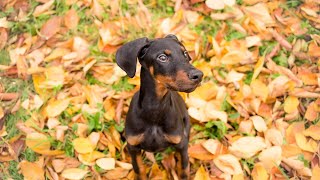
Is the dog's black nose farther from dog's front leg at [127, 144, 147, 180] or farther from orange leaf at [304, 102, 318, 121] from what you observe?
orange leaf at [304, 102, 318, 121]

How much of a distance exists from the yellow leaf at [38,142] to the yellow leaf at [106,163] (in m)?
0.49

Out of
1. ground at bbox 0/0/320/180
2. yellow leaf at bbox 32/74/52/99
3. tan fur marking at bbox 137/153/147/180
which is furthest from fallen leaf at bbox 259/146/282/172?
yellow leaf at bbox 32/74/52/99

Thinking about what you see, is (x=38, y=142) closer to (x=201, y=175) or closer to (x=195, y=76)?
(x=201, y=175)

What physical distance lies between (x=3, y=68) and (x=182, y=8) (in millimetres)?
1979

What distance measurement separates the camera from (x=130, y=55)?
8.45ft

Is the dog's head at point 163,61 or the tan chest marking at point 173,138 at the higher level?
the dog's head at point 163,61

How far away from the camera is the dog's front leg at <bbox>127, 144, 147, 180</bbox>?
10.3ft

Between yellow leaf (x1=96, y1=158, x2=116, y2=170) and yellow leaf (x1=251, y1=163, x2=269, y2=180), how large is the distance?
3.75 ft

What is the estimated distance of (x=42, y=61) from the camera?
4152 millimetres

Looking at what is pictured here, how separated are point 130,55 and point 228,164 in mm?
1362

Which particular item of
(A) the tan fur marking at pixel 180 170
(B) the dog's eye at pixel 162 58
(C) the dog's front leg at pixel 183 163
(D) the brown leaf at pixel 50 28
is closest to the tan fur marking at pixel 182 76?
(B) the dog's eye at pixel 162 58

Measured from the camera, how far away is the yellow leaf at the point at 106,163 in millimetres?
3369

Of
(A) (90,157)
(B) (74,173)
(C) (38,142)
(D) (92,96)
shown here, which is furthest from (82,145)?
(D) (92,96)

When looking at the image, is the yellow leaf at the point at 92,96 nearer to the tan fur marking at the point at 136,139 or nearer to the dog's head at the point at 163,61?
the tan fur marking at the point at 136,139
